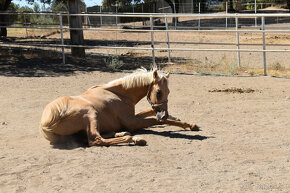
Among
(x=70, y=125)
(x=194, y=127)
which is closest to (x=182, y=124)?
(x=194, y=127)

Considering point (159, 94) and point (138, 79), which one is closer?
point (159, 94)

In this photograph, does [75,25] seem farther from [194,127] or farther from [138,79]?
[194,127]

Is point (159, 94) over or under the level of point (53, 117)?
over

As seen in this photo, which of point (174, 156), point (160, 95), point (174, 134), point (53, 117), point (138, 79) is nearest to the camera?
point (174, 156)

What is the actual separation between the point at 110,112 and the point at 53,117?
2.56 ft

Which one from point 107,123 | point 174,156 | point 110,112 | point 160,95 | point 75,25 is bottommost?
point 174,156

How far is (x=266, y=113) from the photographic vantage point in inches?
264

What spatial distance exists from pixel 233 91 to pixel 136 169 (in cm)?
487

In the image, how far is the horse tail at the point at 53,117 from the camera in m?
4.99

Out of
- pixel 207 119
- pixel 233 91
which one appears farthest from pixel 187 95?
pixel 207 119

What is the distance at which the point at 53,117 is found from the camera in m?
4.97

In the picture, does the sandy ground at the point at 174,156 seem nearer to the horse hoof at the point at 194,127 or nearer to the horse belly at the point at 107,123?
the horse hoof at the point at 194,127

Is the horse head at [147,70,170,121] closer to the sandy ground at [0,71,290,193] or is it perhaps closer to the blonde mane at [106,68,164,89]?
the blonde mane at [106,68,164,89]

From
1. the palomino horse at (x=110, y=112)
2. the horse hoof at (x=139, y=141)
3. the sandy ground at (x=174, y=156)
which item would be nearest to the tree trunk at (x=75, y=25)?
the sandy ground at (x=174, y=156)
